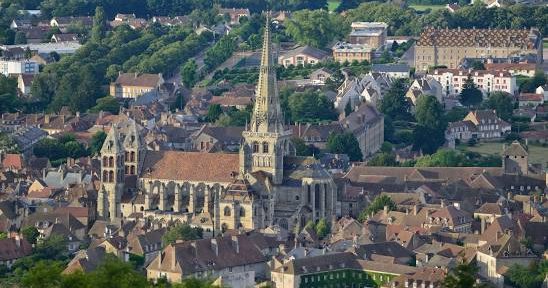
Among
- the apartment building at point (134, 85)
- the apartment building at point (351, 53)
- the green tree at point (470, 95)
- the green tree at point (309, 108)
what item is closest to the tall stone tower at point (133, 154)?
the green tree at point (309, 108)

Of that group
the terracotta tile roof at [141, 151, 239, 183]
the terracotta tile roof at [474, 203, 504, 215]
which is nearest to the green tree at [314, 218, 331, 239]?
the terracotta tile roof at [141, 151, 239, 183]

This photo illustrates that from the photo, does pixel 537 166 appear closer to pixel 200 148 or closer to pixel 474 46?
pixel 200 148

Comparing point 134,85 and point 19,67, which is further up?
point 19,67

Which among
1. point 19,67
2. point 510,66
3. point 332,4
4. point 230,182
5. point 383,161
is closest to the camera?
point 230,182

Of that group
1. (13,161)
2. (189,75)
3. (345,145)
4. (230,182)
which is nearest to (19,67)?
(189,75)

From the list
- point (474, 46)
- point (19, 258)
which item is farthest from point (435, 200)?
point (474, 46)

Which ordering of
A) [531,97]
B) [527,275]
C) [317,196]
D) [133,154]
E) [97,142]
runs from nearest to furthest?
[527,275] → [317,196] → [133,154] → [97,142] → [531,97]

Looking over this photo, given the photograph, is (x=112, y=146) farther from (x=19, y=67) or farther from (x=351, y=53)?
(x=19, y=67)

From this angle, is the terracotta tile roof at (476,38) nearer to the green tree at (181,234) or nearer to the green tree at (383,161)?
the green tree at (383,161)
